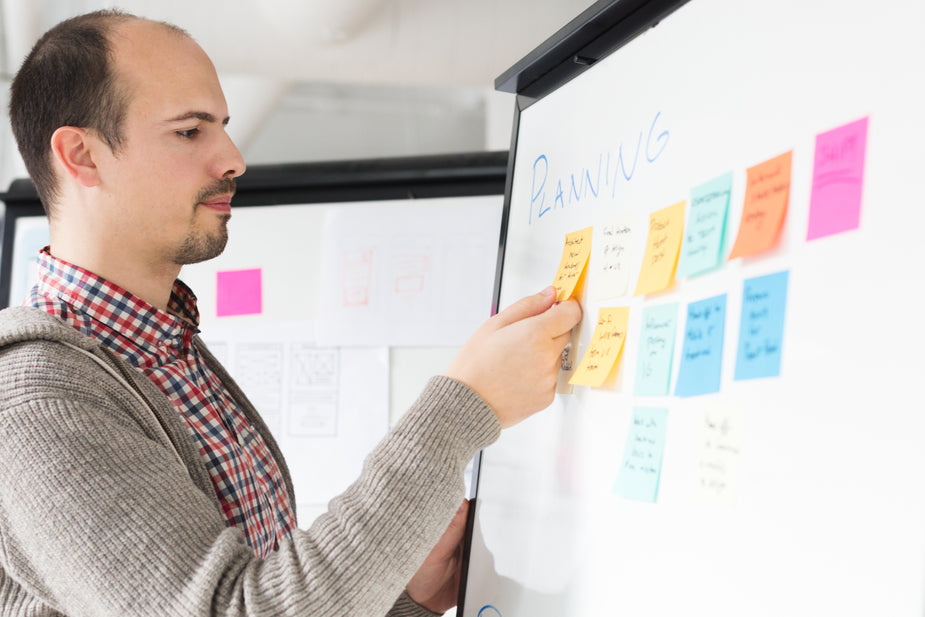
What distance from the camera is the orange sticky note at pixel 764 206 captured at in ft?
1.77

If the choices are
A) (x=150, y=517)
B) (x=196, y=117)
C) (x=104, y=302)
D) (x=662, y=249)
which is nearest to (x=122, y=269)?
(x=104, y=302)

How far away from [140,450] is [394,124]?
3.29 metres

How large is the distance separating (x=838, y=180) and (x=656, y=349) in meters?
0.23

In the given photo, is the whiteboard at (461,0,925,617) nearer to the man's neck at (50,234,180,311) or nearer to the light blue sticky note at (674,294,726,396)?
the light blue sticky note at (674,294,726,396)

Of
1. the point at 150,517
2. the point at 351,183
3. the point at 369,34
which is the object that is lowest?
the point at 150,517

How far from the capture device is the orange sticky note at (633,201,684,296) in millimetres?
663

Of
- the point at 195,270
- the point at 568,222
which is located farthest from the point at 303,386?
the point at 568,222

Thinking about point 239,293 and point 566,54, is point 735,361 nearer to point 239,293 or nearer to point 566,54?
point 566,54

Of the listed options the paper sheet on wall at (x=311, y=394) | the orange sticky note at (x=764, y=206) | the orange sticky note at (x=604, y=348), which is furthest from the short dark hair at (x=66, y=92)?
the paper sheet on wall at (x=311, y=394)

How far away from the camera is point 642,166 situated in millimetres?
735

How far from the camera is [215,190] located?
0.96 metres

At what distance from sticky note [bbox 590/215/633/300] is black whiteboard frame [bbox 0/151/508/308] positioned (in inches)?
34.0

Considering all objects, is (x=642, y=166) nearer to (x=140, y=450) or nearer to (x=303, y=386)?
(x=140, y=450)

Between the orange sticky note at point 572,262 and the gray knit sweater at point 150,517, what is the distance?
18cm
